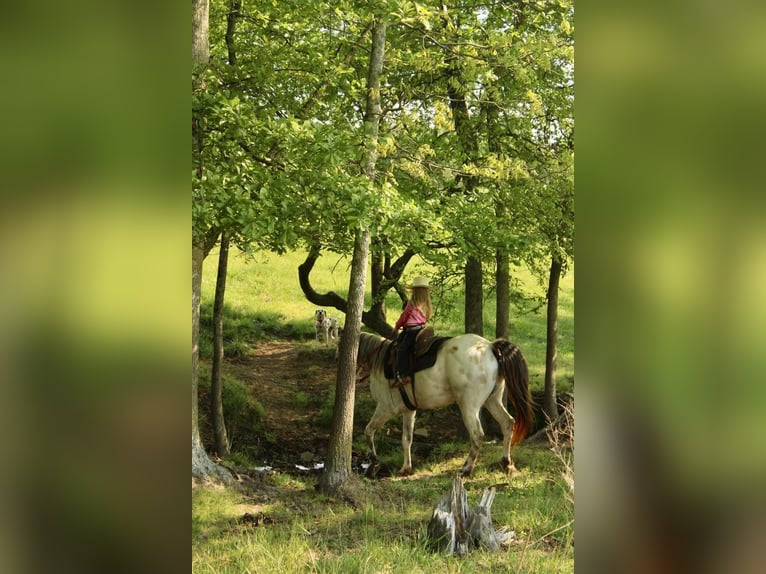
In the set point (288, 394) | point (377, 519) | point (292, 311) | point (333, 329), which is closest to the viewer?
point (377, 519)

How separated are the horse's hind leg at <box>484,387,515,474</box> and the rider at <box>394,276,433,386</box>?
1022mm

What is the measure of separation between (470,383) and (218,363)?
10.8ft

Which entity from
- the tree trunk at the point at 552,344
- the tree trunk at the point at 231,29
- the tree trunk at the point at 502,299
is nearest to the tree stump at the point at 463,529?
the tree trunk at the point at 502,299

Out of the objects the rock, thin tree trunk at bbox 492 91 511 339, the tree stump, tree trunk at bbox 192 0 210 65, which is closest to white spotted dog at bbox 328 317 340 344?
the rock

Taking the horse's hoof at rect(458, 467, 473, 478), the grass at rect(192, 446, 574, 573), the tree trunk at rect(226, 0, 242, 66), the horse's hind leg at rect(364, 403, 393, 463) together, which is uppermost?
the tree trunk at rect(226, 0, 242, 66)

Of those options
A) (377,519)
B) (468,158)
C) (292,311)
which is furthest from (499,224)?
(292,311)

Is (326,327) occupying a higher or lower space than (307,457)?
higher

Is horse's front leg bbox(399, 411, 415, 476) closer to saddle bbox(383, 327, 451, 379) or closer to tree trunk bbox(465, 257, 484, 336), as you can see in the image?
saddle bbox(383, 327, 451, 379)

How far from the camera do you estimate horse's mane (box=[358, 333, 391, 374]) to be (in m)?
8.45

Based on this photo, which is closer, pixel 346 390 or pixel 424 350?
pixel 346 390

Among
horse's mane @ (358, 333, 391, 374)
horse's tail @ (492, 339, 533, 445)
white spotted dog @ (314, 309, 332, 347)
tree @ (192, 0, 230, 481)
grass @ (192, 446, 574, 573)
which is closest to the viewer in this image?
tree @ (192, 0, 230, 481)

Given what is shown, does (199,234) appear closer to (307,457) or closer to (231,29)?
(231,29)

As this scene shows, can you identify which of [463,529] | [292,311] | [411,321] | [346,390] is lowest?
[463,529]

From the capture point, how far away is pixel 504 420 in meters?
8.28
